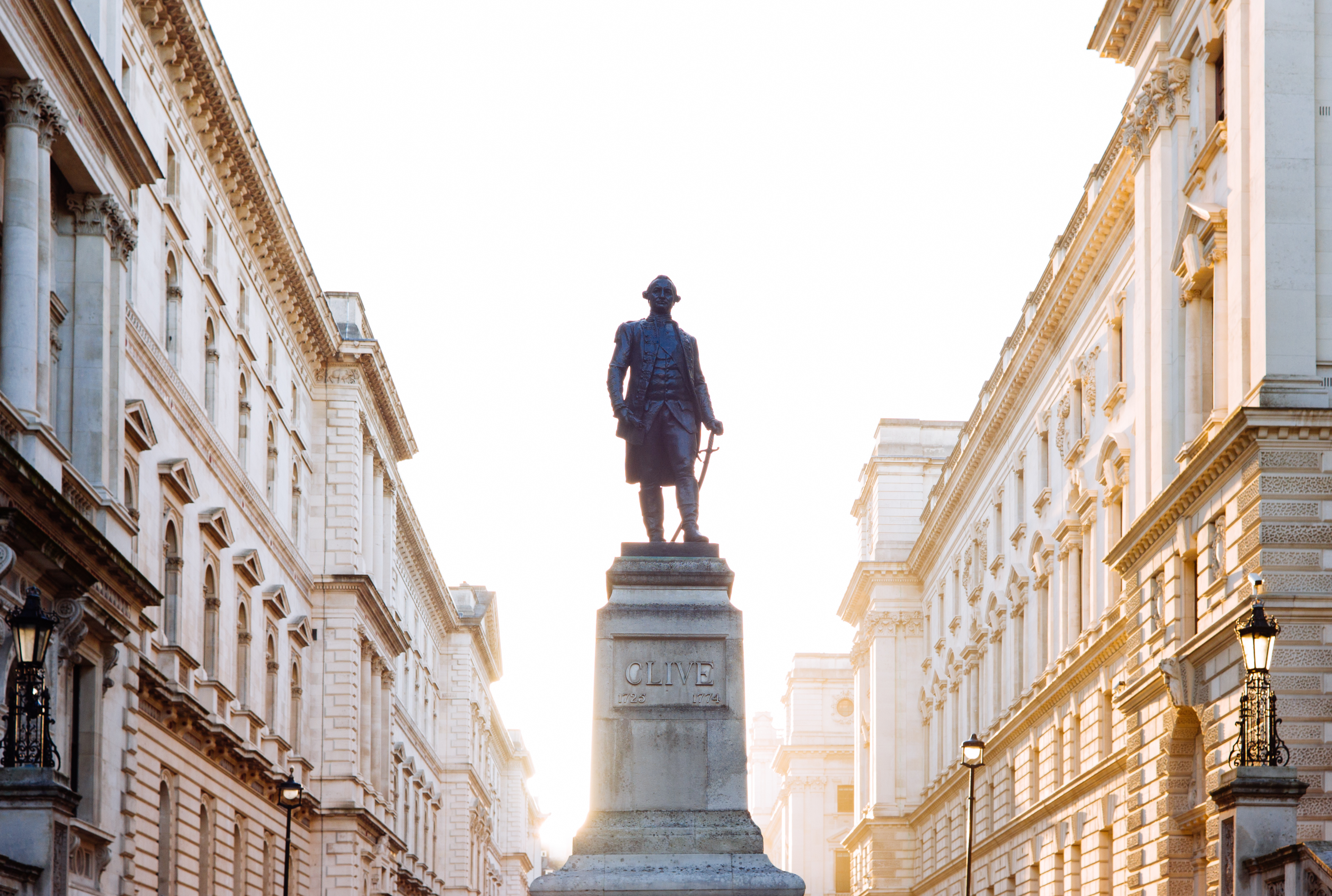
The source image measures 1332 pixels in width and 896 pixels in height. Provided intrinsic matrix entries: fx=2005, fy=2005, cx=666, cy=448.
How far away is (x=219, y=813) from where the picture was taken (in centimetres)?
4431

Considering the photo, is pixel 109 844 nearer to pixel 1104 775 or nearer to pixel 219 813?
pixel 219 813

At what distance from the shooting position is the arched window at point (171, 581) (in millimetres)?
38875

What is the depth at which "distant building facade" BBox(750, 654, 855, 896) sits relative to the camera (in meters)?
137

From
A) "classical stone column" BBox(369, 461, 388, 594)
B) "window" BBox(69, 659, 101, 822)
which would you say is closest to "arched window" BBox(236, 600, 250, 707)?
"window" BBox(69, 659, 101, 822)

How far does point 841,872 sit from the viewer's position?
137 metres

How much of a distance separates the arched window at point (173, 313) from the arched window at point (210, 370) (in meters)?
3.27

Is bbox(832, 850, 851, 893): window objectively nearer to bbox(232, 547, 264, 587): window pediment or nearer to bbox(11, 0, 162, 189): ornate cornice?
bbox(232, 547, 264, 587): window pediment

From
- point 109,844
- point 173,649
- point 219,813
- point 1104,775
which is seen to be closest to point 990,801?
point 1104,775

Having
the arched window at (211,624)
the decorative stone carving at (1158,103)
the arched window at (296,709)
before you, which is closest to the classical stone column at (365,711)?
the arched window at (296,709)

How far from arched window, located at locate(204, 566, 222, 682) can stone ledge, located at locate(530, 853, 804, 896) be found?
1046 inches

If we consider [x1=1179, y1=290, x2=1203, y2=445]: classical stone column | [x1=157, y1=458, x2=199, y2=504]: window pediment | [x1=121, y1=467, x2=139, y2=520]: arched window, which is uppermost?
[x1=1179, y1=290, x2=1203, y2=445]: classical stone column

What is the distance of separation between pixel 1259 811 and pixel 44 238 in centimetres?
1896

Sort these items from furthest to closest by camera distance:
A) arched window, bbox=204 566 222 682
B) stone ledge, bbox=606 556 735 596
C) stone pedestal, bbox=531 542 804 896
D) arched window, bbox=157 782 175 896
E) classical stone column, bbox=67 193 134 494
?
arched window, bbox=204 566 222 682 < arched window, bbox=157 782 175 896 < classical stone column, bbox=67 193 134 494 < stone ledge, bbox=606 556 735 596 < stone pedestal, bbox=531 542 804 896

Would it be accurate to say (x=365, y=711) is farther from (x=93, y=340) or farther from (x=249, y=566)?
(x=93, y=340)
